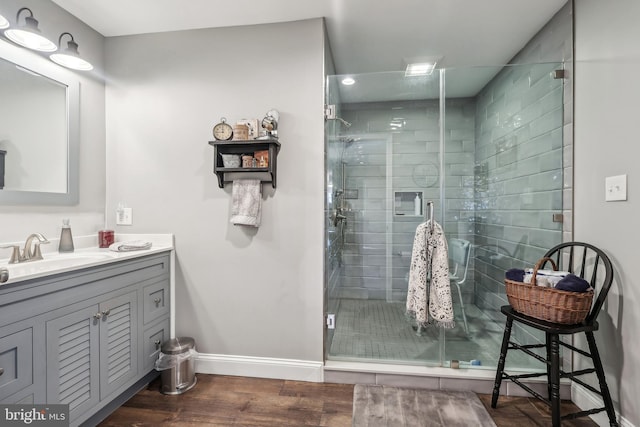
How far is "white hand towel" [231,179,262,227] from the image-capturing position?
1990mm

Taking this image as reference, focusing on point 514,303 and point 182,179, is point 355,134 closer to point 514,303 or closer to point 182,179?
point 182,179

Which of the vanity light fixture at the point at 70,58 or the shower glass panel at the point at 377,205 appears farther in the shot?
the shower glass panel at the point at 377,205

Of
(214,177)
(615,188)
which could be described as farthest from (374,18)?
(615,188)

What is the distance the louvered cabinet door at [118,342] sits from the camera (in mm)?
1604

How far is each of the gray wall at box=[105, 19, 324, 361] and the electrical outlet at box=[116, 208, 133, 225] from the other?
0.13ft

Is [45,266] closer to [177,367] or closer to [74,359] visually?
[74,359]

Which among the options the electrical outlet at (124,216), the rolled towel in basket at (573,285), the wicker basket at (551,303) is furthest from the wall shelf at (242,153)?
the rolled towel in basket at (573,285)

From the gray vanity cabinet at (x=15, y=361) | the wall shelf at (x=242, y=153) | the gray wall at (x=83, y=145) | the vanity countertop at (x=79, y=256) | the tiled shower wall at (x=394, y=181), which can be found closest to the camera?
the gray vanity cabinet at (x=15, y=361)

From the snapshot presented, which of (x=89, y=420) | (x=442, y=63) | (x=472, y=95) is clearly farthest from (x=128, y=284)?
(x=442, y=63)

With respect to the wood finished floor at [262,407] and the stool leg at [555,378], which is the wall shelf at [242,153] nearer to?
the wood finished floor at [262,407]

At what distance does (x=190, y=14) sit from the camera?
1959 millimetres

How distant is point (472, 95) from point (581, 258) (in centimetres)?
129

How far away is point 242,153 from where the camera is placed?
2.06 meters

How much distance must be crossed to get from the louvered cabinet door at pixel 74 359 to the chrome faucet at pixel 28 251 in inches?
19.7
